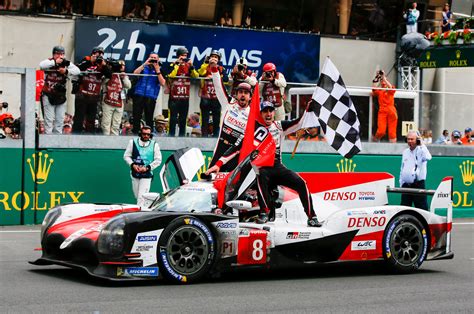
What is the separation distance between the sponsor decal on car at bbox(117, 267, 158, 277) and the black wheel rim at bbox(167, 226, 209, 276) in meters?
0.19

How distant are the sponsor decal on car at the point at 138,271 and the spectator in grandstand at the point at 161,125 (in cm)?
804

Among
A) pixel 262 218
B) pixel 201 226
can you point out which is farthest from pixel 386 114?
pixel 201 226

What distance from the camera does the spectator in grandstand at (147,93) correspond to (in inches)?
679

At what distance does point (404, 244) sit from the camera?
11055mm

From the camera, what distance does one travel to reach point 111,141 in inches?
675

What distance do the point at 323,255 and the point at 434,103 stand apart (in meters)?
10.2

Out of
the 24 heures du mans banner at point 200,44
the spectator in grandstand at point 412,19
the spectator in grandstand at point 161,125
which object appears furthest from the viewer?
the spectator in grandstand at point 412,19

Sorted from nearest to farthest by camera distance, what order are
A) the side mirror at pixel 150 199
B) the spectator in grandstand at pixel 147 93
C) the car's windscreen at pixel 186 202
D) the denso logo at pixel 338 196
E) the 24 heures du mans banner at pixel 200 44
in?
the car's windscreen at pixel 186 202, the side mirror at pixel 150 199, the denso logo at pixel 338 196, the spectator in grandstand at pixel 147 93, the 24 heures du mans banner at pixel 200 44

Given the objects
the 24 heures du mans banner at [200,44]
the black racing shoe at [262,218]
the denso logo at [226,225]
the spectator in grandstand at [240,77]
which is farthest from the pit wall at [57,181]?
the 24 heures du mans banner at [200,44]

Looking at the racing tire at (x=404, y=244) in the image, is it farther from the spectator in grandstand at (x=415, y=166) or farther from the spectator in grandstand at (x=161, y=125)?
the spectator in grandstand at (x=161, y=125)

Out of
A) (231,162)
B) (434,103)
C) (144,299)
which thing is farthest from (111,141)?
(144,299)

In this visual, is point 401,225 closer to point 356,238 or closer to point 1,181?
point 356,238

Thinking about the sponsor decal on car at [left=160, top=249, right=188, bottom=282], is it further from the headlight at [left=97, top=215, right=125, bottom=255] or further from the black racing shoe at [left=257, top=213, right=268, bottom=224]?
the black racing shoe at [left=257, top=213, right=268, bottom=224]

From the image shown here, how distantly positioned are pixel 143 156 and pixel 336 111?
531 centimetres
